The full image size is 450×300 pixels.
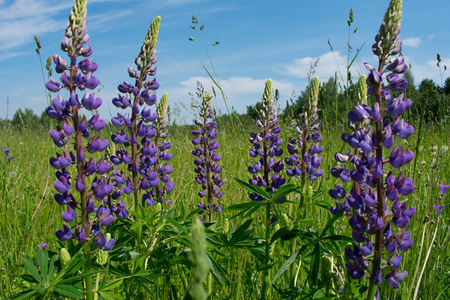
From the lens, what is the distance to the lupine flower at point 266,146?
231 centimetres

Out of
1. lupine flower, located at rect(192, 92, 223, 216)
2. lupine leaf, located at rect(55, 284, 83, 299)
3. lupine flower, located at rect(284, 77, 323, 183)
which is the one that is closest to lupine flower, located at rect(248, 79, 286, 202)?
lupine flower, located at rect(284, 77, 323, 183)

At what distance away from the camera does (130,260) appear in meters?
1.71

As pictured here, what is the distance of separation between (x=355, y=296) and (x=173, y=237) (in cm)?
77

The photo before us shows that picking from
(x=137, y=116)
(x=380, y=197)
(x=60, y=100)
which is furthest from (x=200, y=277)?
(x=137, y=116)

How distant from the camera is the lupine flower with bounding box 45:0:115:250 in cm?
149

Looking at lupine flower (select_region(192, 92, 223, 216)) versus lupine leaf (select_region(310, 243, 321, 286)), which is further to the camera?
lupine flower (select_region(192, 92, 223, 216))

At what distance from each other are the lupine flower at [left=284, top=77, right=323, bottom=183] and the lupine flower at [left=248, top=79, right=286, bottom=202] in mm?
94

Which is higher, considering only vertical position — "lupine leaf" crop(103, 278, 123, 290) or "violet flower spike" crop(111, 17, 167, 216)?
"violet flower spike" crop(111, 17, 167, 216)

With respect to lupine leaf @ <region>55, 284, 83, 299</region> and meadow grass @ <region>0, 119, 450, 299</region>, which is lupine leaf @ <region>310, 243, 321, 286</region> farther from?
lupine leaf @ <region>55, 284, 83, 299</region>

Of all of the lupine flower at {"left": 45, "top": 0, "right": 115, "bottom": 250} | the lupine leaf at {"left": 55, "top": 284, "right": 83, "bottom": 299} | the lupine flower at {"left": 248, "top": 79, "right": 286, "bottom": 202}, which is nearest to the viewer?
the lupine leaf at {"left": 55, "top": 284, "right": 83, "bottom": 299}

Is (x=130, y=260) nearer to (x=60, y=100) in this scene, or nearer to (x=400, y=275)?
(x=60, y=100)

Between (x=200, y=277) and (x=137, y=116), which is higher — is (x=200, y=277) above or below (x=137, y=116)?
below

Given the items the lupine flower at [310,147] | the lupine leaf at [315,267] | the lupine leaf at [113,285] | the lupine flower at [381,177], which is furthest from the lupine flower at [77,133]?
the lupine flower at [310,147]

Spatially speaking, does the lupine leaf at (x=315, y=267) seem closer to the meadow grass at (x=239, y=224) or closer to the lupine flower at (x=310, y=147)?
the meadow grass at (x=239, y=224)
